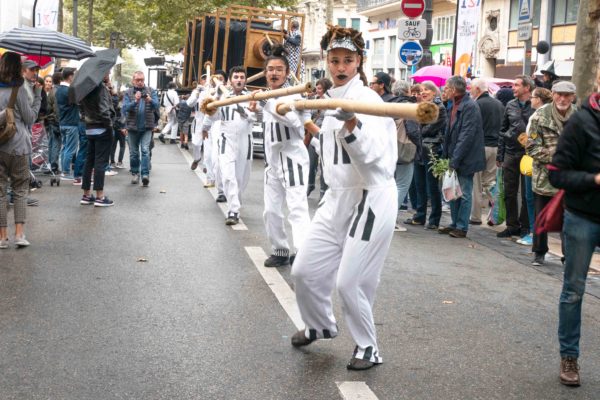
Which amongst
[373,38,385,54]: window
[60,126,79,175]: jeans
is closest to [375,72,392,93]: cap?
[60,126,79,175]: jeans

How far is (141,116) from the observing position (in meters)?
16.8

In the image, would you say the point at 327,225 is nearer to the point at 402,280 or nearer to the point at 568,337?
the point at 568,337

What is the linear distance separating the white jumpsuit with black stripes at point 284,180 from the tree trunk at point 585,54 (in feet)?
18.9

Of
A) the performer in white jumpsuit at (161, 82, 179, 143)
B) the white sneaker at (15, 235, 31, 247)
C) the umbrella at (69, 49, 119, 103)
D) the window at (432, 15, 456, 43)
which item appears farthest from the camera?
the window at (432, 15, 456, 43)

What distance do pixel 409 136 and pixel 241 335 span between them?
679 centimetres

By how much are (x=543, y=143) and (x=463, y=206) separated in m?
2.39

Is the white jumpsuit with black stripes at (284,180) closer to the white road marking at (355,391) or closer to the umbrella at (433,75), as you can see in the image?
the white road marking at (355,391)

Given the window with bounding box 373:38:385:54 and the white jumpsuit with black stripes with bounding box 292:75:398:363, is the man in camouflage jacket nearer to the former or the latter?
the white jumpsuit with black stripes with bounding box 292:75:398:363

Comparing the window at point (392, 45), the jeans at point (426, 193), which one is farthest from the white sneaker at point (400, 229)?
the window at point (392, 45)

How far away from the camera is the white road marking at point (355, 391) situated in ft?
16.9

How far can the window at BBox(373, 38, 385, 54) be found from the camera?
61.0m

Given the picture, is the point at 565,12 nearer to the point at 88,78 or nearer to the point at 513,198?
the point at 513,198

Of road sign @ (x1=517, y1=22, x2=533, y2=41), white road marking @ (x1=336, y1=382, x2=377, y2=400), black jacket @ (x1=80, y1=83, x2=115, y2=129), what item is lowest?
white road marking @ (x1=336, y1=382, x2=377, y2=400)

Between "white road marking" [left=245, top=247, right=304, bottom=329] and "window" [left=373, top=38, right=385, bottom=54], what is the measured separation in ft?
171
